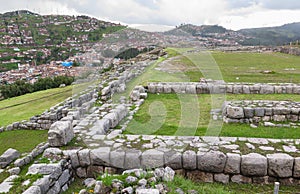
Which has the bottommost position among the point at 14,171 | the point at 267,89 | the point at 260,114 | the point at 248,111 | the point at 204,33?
the point at 14,171

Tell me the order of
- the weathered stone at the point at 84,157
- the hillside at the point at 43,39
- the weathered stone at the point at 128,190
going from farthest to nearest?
the hillside at the point at 43,39 → the weathered stone at the point at 84,157 → the weathered stone at the point at 128,190

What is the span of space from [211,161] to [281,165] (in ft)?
4.55

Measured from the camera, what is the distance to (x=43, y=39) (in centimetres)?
8412

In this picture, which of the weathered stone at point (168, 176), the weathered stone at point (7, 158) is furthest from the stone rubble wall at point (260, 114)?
the weathered stone at point (7, 158)

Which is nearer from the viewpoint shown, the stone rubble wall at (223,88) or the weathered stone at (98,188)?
the weathered stone at (98,188)

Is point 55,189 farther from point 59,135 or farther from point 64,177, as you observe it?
point 59,135

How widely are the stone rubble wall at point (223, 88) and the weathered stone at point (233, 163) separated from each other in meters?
6.90

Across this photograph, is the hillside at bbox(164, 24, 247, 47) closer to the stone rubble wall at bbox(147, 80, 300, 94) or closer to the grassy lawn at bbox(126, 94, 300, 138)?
the stone rubble wall at bbox(147, 80, 300, 94)

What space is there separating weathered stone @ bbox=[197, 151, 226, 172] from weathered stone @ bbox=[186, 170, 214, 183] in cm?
13

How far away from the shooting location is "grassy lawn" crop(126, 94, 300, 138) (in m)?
6.89

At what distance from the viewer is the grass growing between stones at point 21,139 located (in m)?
8.55

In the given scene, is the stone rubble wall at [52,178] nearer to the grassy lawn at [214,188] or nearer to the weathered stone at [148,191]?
the grassy lawn at [214,188]

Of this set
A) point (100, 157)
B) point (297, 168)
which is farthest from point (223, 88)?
point (100, 157)

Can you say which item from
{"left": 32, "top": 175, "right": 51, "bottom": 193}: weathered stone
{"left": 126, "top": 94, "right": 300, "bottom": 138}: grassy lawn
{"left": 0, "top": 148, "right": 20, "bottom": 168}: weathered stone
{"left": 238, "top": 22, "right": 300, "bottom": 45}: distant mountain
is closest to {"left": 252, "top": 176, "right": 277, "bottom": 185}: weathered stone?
{"left": 126, "top": 94, "right": 300, "bottom": 138}: grassy lawn
